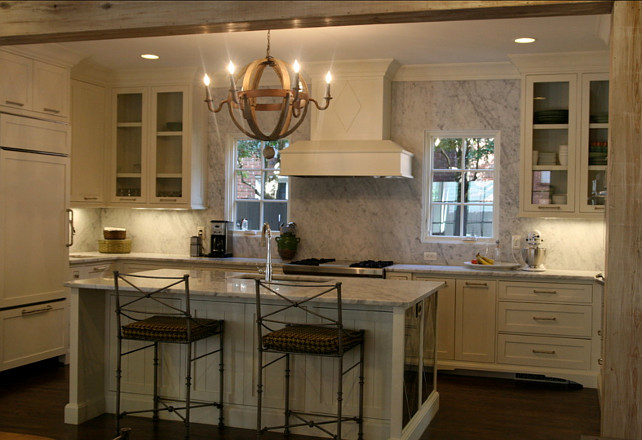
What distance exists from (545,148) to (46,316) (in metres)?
4.27

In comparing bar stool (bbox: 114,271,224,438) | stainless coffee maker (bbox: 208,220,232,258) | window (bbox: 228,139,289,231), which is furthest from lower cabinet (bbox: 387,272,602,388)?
bar stool (bbox: 114,271,224,438)

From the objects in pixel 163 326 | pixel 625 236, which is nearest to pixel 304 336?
pixel 163 326

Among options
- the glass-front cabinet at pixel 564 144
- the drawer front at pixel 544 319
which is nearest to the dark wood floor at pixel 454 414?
the drawer front at pixel 544 319

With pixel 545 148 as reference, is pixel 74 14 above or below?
above

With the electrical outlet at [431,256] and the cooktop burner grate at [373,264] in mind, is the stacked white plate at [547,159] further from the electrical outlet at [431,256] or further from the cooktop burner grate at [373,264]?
the cooktop burner grate at [373,264]

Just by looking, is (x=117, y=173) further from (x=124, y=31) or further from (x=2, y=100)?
(x=124, y=31)

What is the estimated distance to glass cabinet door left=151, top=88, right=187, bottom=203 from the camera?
675cm

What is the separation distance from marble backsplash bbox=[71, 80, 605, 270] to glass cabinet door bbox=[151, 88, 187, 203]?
1.12 feet

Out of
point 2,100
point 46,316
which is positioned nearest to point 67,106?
point 2,100

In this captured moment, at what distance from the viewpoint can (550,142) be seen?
586 centimetres

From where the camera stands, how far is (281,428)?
4.16 m

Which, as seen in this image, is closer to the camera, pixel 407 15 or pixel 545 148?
pixel 407 15

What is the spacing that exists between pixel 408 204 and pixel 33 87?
3.27 metres

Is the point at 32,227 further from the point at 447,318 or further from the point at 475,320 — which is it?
the point at 475,320
